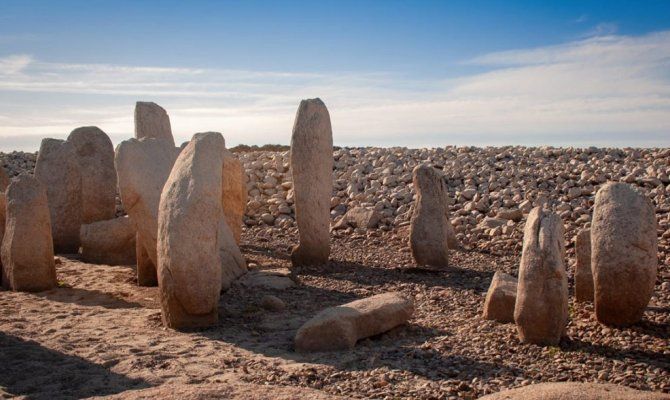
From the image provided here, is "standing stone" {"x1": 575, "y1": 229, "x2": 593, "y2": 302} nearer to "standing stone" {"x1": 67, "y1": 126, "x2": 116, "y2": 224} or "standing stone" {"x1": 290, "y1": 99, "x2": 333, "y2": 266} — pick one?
"standing stone" {"x1": 290, "y1": 99, "x2": 333, "y2": 266}

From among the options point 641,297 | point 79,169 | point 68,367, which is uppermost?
point 79,169

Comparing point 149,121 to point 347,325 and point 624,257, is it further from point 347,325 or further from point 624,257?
point 624,257

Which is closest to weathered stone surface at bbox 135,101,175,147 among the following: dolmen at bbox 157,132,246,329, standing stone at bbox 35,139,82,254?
standing stone at bbox 35,139,82,254

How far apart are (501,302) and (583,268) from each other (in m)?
1.49

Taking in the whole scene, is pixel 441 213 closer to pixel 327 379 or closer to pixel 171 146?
pixel 171 146

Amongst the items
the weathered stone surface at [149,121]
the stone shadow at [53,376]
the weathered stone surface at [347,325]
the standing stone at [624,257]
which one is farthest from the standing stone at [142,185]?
the standing stone at [624,257]

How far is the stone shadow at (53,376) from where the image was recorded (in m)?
6.16

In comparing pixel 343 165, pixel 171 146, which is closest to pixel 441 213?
pixel 171 146

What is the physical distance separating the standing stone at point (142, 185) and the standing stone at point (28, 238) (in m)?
1.28

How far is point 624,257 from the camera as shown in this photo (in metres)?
7.57

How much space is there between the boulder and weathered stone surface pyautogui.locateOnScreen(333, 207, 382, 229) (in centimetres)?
737

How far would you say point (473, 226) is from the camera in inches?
573

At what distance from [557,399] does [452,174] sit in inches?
521

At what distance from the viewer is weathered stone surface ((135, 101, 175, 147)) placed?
1450cm
